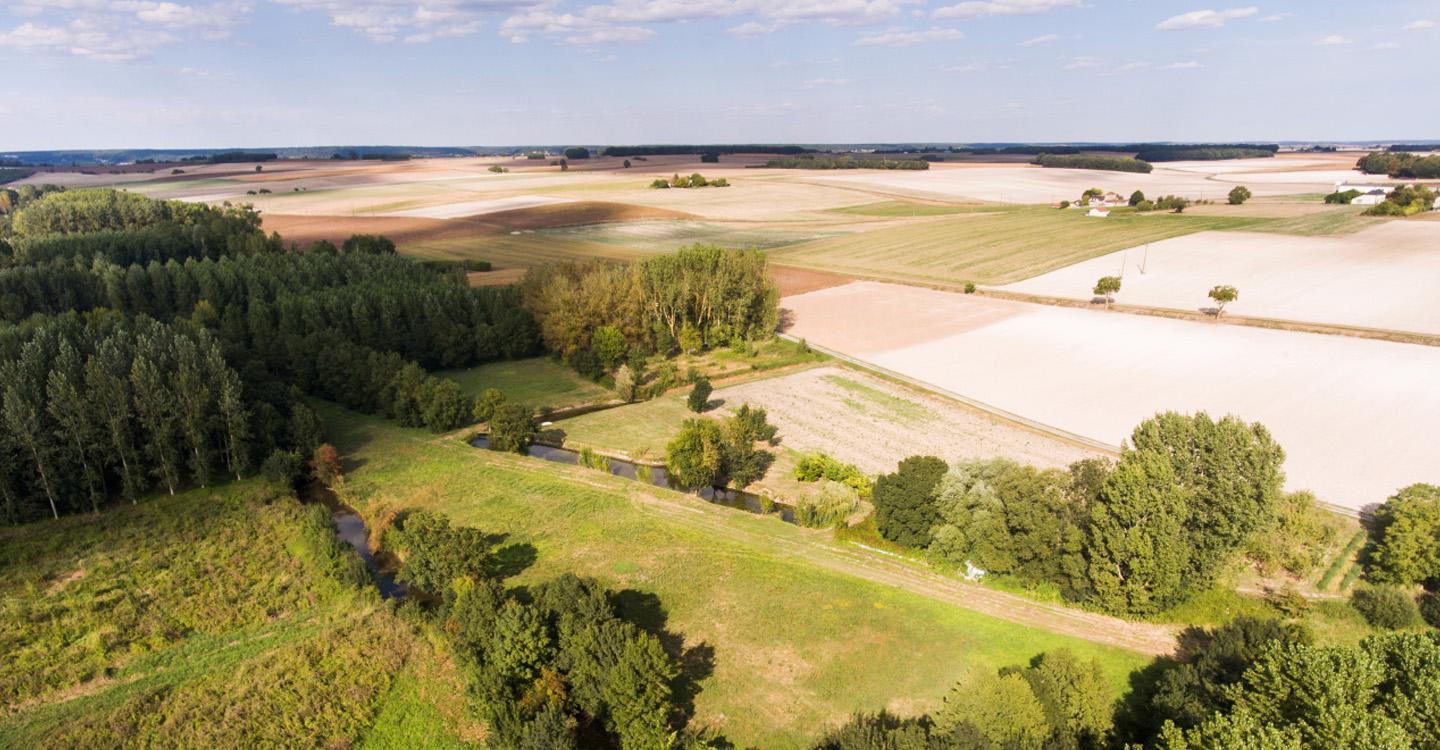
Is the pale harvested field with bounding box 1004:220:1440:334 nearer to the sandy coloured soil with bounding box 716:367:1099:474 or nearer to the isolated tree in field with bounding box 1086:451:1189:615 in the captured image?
the sandy coloured soil with bounding box 716:367:1099:474

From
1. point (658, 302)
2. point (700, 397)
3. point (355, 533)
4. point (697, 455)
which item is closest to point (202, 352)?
point (355, 533)

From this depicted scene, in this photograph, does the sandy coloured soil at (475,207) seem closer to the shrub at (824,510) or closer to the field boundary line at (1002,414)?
the field boundary line at (1002,414)

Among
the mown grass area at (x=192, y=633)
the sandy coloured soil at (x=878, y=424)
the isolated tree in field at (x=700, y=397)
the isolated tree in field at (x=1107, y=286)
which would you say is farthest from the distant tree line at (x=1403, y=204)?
the mown grass area at (x=192, y=633)

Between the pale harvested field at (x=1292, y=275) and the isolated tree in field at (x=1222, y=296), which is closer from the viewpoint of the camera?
the isolated tree in field at (x=1222, y=296)

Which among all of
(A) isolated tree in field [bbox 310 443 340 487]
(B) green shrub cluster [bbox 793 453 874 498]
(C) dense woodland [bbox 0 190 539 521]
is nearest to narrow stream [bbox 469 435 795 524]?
(B) green shrub cluster [bbox 793 453 874 498]

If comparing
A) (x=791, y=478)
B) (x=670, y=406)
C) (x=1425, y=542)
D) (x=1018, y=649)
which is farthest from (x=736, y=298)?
(x=1425, y=542)
